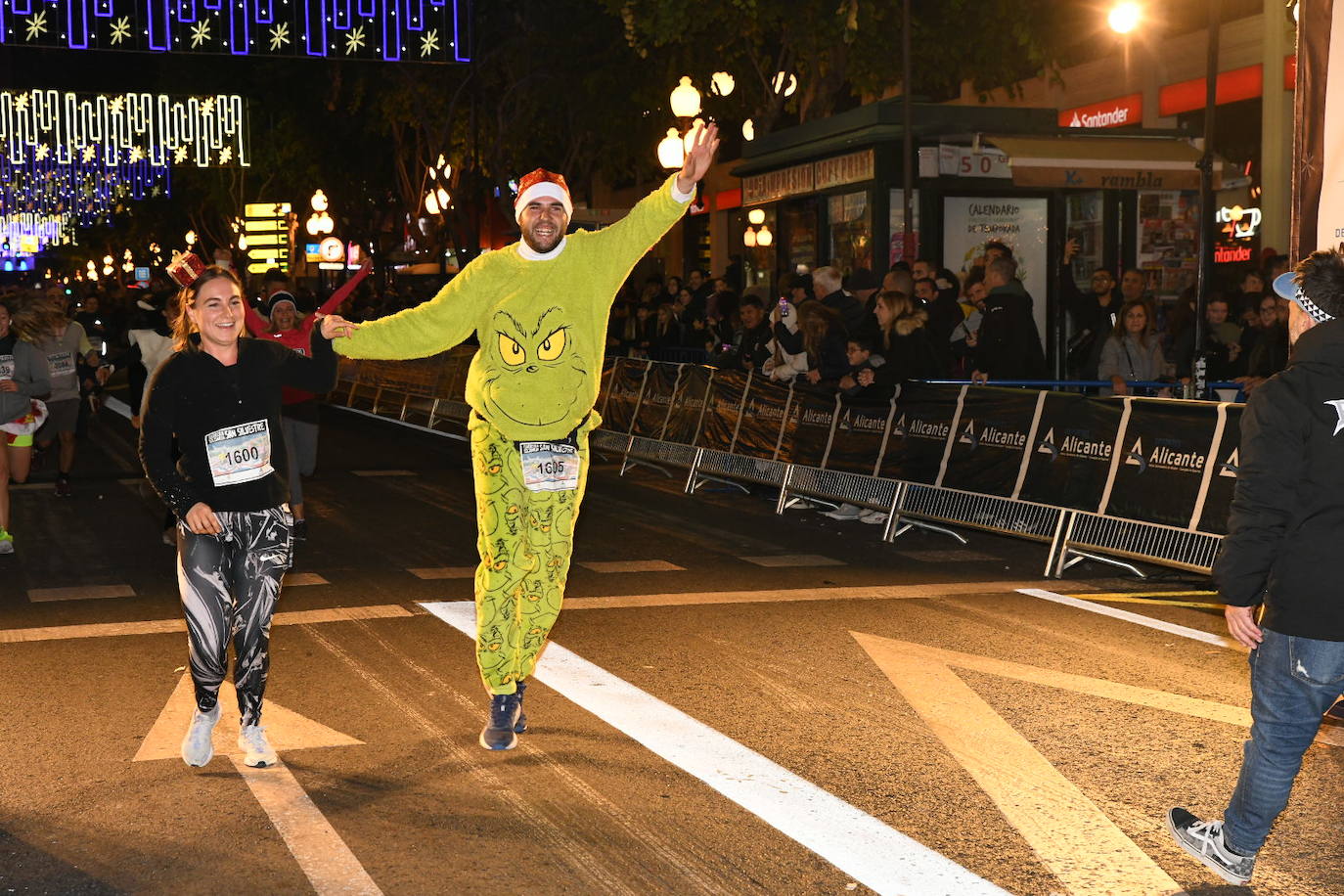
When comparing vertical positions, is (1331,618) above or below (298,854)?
above

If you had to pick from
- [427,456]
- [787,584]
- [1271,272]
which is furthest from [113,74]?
[787,584]

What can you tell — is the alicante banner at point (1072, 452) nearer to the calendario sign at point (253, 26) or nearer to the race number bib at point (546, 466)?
the race number bib at point (546, 466)

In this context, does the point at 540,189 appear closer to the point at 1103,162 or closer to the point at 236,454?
the point at 236,454

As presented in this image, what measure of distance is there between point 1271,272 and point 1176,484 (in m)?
6.34

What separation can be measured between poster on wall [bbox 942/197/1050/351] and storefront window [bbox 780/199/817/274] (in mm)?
1968

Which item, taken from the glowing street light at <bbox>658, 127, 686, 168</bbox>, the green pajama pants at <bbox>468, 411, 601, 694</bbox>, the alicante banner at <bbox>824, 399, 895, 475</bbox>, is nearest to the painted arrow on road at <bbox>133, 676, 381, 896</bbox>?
the green pajama pants at <bbox>468, 411, 601, 694</bbox>

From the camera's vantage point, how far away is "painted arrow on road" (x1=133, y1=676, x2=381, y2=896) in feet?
16.3

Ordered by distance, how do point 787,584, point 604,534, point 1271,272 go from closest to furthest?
point 787,584 → point 604,534 → point 1271,272

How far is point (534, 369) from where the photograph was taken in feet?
20.6

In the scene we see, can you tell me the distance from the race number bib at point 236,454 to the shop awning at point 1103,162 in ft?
47.6

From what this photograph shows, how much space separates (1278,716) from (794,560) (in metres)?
6.77

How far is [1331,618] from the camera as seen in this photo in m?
4.49

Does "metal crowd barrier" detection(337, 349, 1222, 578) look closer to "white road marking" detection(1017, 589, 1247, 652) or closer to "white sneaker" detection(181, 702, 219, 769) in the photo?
"white road marking" detection(1017, 589, 1247, 652)

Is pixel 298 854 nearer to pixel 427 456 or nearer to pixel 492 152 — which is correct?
pixel 427 456
